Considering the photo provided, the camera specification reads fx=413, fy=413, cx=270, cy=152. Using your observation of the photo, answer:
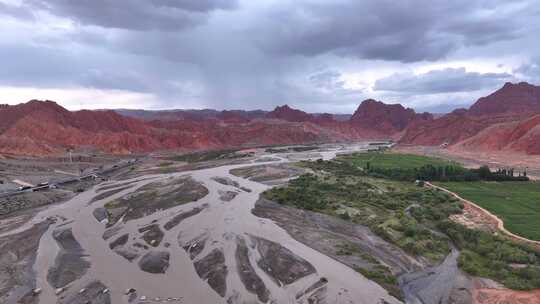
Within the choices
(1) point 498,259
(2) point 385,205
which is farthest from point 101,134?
(1) point 498,259

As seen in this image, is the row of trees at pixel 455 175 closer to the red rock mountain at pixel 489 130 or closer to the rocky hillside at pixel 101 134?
the red rock mountain at pixel 489 130

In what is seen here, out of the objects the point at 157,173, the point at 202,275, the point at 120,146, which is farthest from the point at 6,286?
the point at 120,146

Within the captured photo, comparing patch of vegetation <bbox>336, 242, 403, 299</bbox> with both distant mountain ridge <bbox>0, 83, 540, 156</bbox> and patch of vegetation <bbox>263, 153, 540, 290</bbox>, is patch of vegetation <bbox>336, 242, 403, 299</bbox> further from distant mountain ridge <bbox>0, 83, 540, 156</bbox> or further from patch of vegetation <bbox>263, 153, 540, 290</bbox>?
distant mountain ridge <bbox>0, 83, 540, 156</bbox>

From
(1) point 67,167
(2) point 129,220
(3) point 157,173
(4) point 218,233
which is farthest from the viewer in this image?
(1) point 67,167

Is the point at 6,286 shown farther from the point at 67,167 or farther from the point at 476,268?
the point at 67,167

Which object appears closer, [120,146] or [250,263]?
[250,263]

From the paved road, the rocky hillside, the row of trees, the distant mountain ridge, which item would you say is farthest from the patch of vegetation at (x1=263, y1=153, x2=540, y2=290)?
the rocky hillside

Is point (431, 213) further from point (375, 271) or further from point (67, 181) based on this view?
point (67, 181)

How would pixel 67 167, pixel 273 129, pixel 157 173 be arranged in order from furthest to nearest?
pixel 273 129 → pixel 67 167 → pixel 157 173
